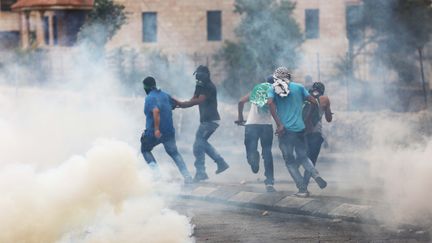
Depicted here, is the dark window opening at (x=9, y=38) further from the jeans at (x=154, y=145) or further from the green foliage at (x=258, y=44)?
the jeans at (x=154, y=145)

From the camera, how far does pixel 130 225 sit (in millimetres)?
10766

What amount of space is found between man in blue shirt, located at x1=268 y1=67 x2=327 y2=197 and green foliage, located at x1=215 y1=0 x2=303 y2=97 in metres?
13.9

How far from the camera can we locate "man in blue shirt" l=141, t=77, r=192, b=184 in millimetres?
15695

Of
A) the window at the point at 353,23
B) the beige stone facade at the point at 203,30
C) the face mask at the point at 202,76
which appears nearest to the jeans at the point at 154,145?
the face mask at the point at 202,76

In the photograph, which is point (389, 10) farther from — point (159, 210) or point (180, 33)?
point (159, 210)

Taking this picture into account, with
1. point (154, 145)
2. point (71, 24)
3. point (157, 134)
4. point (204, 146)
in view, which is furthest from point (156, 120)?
point (71, 24)

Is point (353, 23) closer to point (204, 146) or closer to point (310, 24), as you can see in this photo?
point (310, 24)

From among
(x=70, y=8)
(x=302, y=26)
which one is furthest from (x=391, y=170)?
(x=70, y=8)

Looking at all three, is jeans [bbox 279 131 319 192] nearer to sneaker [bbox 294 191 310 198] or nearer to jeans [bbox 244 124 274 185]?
sneaker [bbox 294 191 310 198]

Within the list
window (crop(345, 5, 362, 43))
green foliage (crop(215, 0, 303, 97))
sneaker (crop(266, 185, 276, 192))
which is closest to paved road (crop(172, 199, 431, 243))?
sneaker (crop(266, 185, 276, 192))

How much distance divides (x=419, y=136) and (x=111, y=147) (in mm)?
9267

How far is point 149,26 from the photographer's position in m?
35.3

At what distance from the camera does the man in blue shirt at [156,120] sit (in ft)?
51.5

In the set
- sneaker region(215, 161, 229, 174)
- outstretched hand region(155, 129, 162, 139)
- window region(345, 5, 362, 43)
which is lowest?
sneaker region(215, 161, 229, 174)
